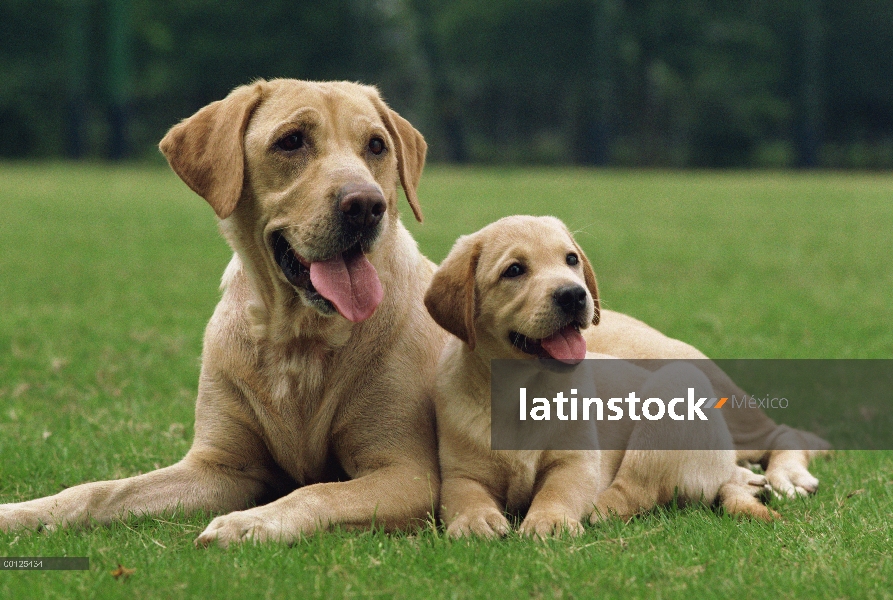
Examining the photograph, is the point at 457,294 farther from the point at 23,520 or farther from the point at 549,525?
the point at 23,520

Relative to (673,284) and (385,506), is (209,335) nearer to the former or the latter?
(385,506)

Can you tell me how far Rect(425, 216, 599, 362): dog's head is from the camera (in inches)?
167

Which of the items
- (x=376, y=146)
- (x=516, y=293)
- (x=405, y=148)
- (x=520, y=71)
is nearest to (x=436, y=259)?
(x=405, y=148)

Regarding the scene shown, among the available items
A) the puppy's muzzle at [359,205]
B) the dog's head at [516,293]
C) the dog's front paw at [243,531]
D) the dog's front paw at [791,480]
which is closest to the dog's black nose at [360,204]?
the puppy's muzzle at [359,205]

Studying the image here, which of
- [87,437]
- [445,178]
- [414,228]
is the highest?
[87,437]

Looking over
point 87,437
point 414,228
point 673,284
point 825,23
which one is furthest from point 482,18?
point 87,437

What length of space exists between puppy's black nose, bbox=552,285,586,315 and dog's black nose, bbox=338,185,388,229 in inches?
29.1

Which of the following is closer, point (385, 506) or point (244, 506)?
point (385, 506)

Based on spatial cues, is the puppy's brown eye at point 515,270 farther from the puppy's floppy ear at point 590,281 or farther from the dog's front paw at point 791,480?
the dog's front paw at point 791,480

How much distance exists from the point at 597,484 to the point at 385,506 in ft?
2.81

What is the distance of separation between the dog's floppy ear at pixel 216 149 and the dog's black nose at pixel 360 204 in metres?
0.52

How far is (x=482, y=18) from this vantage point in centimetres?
6041

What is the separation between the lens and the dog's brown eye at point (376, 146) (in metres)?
4.56

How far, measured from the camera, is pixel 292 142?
4.41 metres
